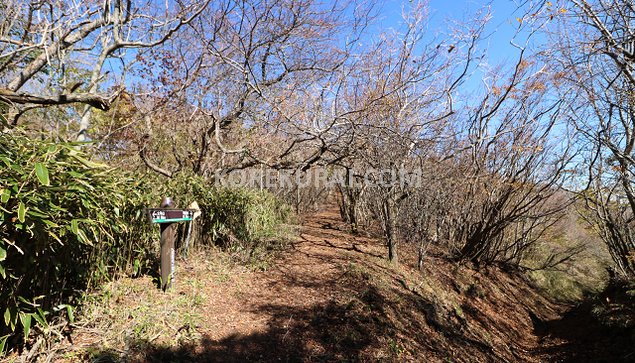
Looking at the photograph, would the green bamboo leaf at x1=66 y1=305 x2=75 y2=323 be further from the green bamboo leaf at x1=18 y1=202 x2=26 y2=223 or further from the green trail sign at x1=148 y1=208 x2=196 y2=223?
the green bamboo leaf at x1=18 y1=202 x2=26 y2=223

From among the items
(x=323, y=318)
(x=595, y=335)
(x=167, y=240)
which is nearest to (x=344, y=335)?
(x=323, y=318)

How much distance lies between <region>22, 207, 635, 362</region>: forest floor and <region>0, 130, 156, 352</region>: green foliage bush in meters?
Result: 0.32

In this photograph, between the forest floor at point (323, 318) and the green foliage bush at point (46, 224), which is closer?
the green foliage bush at point (46, 224)

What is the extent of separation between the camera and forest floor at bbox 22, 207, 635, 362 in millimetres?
2746

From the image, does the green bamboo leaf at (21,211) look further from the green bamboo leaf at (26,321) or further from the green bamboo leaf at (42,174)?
the green bamboo leaf at (26,321)

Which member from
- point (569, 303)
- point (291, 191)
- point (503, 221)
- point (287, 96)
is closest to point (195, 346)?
point (287, 96)

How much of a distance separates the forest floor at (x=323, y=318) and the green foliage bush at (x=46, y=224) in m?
→ 0.32

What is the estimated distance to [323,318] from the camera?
3.73 metres

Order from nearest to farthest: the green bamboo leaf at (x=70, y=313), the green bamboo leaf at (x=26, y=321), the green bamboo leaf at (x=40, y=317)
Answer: the green bamboo leaf at (x=26, y=321) → the green bamboo leaf at (x=40, y=317) → the green bamboo leaf at (x=70, y=313)

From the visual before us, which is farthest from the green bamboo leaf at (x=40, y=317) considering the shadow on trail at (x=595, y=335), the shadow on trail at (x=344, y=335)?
the shadow on trail at (x=595, y=335)

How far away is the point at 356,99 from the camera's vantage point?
658 cm

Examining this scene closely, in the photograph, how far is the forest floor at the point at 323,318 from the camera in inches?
108

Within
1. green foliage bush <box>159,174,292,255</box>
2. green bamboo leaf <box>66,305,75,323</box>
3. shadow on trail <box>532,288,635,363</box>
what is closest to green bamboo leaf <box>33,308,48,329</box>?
green bamboo leaf <box>66,305,75,323</box>

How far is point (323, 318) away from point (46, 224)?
9.14 ft
